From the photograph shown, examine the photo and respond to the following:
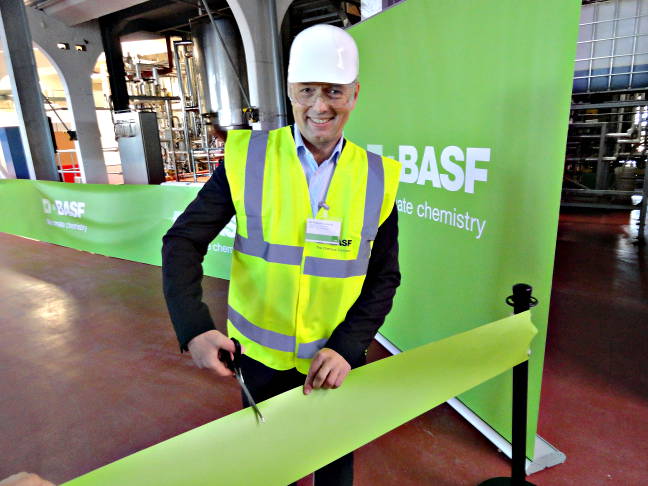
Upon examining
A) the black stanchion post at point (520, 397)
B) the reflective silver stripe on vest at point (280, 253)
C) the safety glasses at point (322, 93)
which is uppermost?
the safety glasses at point (322, 93)

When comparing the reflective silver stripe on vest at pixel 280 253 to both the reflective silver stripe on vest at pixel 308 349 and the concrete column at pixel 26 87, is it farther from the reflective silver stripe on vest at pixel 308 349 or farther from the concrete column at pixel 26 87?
the concrete column at pixel 26 87

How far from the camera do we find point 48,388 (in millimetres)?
2539

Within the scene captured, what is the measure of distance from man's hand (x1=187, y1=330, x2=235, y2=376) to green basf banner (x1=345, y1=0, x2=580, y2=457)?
1.21 meters

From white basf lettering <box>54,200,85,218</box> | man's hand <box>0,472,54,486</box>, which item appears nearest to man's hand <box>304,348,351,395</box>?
man's hand <box>0,472,54,486</box>

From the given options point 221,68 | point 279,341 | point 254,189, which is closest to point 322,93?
point 254,189

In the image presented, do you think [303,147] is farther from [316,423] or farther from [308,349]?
[316,423]

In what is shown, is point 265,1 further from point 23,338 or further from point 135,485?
point 135,485

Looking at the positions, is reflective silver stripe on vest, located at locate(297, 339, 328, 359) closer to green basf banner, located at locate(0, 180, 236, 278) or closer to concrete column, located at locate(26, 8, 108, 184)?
green basf banner, located at locate(0, 180, 236, 278)

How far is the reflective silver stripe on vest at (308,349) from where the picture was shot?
3.79 feet

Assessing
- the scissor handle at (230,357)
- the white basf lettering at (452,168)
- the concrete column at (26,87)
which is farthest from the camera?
the concrete column at (26,87)

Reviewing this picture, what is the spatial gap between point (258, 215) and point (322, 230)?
18 centimetres

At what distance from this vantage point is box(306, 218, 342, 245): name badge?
A: 1086mm

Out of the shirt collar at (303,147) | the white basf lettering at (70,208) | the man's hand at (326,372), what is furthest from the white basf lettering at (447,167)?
the white basf lettering at (70,208)

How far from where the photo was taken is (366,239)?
114 centimetres
